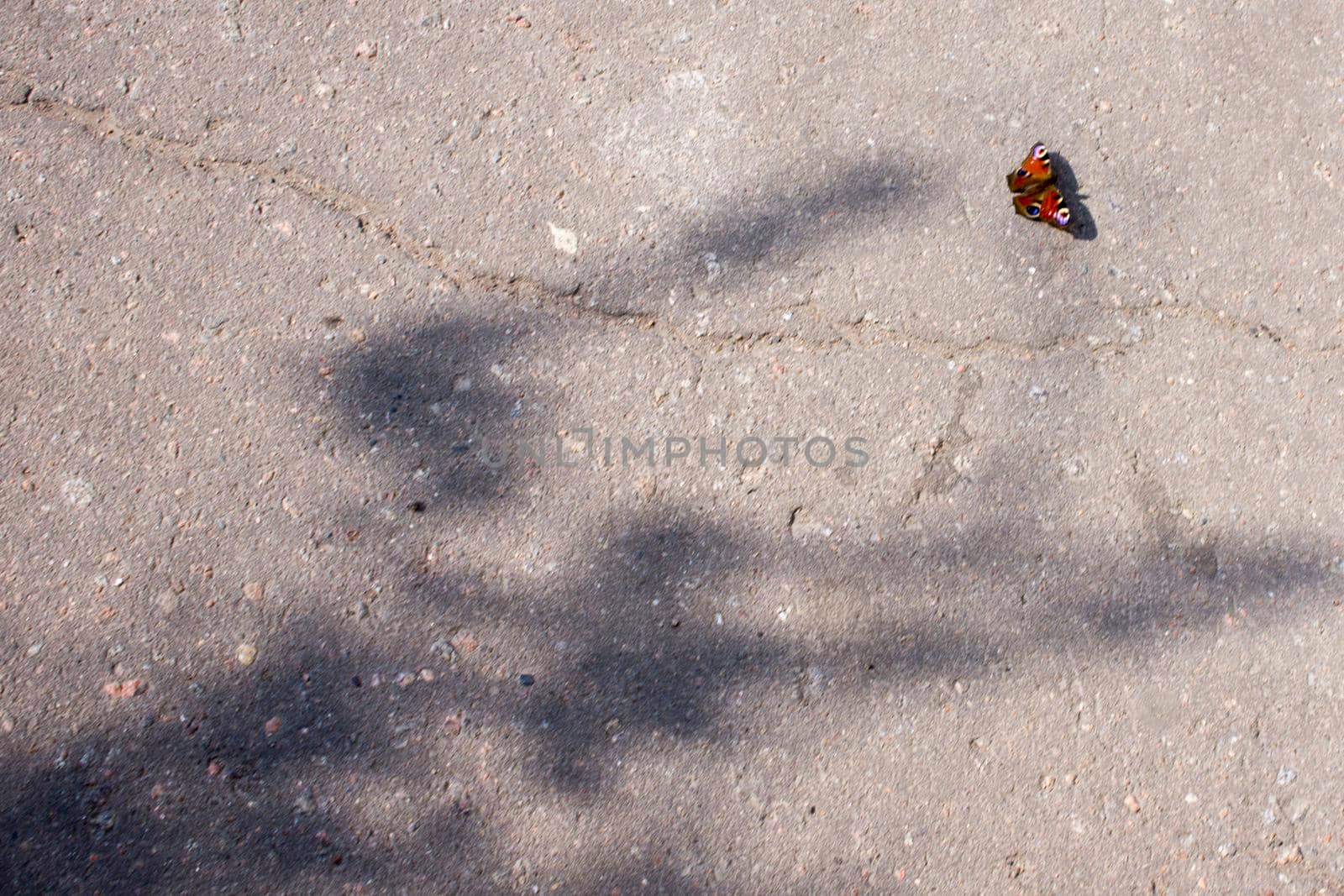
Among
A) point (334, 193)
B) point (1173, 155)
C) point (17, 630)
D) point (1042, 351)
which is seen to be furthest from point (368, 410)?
point (1173, 155)

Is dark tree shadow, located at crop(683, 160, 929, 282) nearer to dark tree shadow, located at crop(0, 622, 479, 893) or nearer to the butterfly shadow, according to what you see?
the butterfly shadow

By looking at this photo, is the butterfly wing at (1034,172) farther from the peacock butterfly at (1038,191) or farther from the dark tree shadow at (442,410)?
the dark tree shadow at (442,410)

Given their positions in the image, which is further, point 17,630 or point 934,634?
point 934,634

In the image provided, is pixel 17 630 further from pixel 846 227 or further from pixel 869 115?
pixel 869 115

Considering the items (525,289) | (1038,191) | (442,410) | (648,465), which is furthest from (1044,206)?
(442,410)

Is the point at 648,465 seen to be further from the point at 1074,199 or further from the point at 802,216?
the point at 1074,199

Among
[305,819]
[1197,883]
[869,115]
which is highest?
[869,115]

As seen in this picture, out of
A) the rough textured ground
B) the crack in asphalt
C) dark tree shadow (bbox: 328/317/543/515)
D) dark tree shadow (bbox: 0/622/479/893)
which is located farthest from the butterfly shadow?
dark tree shadow (bbox: 0/622/479/893)

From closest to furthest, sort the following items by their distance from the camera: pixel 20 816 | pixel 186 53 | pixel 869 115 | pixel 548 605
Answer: pixel 20 816, pixel 548 605, pixel 186 53, pixel 869 115
